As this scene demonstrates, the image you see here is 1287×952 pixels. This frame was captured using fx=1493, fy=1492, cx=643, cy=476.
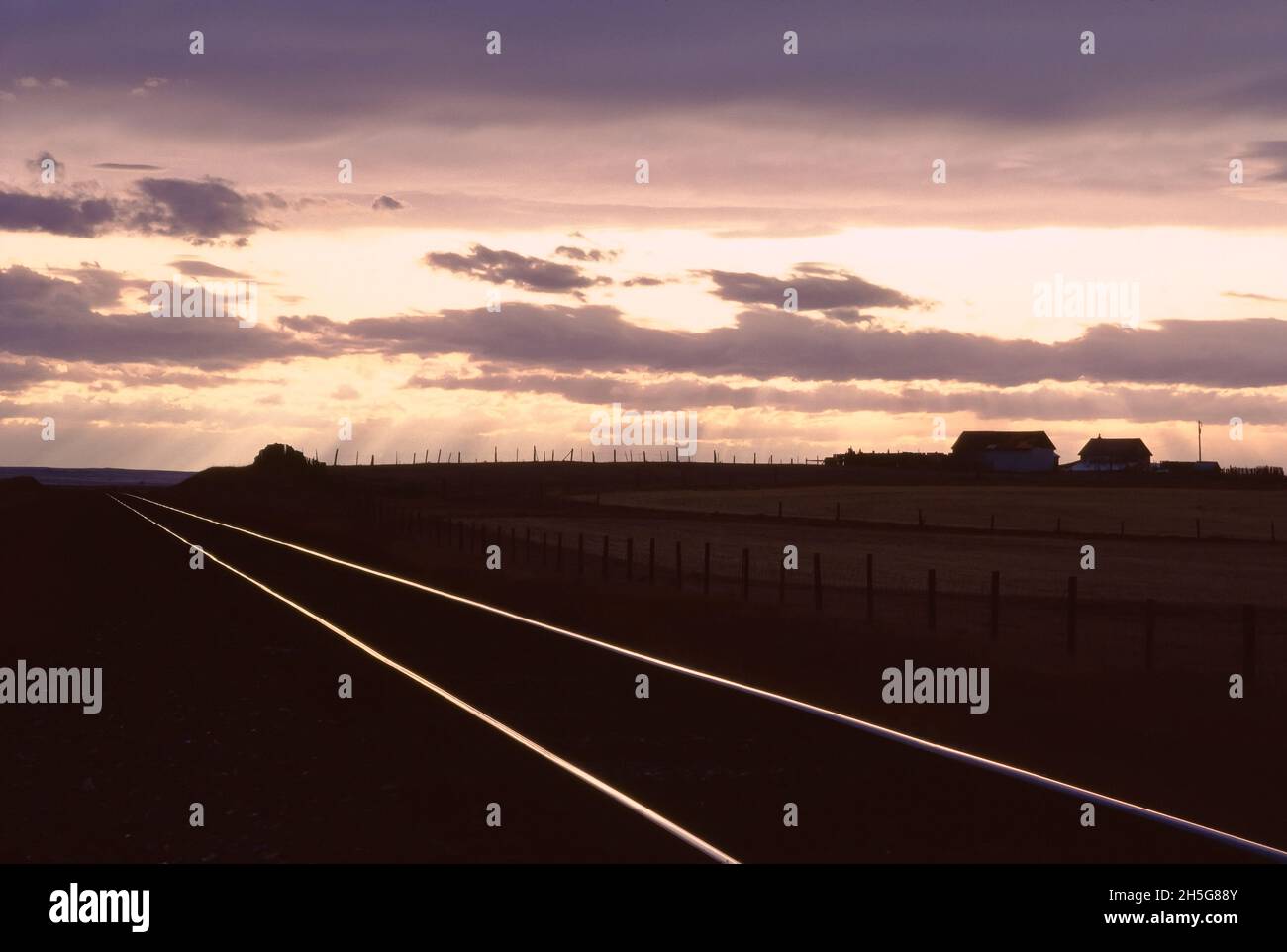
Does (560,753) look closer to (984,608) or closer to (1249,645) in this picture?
(1249,645)

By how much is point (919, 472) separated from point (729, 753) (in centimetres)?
14572

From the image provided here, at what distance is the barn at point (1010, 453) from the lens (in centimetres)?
17775

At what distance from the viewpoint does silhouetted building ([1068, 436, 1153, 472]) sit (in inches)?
7411

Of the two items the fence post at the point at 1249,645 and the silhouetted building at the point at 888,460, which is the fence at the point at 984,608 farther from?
the silhouetted building at the point at 888,460

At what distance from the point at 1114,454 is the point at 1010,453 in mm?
19151

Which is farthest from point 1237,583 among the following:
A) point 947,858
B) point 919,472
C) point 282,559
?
point 919,472

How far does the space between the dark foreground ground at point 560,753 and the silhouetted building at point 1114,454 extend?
174 meters

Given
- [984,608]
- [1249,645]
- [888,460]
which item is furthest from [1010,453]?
[1249,645]

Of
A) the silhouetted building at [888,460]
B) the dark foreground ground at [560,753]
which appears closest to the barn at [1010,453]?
the silhouetted building at [888,460]

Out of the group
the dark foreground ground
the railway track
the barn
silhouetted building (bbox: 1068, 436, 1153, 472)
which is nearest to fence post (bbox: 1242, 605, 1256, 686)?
the dark foreground ground

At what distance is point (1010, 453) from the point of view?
587 ft
